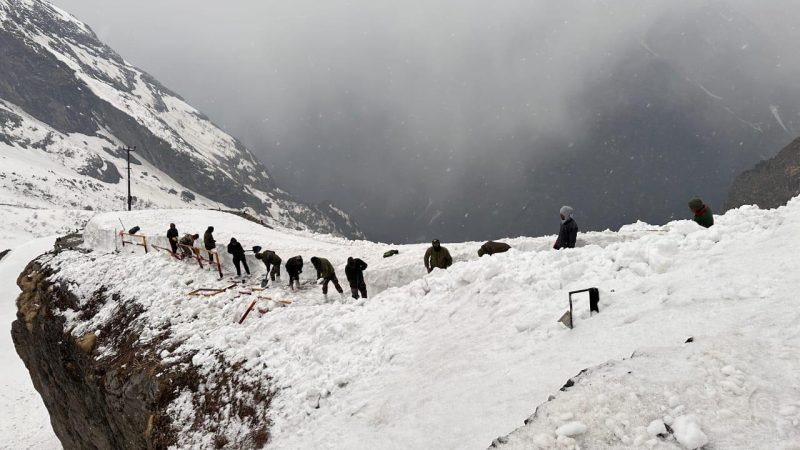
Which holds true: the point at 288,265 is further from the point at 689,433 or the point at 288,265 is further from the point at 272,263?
the point at 689,433

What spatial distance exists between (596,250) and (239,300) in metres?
10.3

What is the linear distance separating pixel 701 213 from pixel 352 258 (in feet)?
29.2

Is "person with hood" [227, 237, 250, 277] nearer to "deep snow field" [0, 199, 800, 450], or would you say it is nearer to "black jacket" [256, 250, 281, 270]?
"black jacket" [256, 250, 281, 270]

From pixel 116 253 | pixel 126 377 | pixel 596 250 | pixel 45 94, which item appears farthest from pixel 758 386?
pixel 45 94

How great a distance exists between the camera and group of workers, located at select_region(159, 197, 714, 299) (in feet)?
34.8

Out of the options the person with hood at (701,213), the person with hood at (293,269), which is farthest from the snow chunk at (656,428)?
the person with hood at (293,269)

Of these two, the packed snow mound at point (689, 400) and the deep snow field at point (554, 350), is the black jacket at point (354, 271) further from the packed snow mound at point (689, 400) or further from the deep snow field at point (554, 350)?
the packed snow mound at point (689, 400)

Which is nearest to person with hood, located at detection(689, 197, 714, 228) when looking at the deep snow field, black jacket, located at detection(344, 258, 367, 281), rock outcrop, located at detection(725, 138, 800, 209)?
the deep snow field

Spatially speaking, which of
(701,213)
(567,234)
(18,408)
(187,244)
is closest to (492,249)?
(567,234)

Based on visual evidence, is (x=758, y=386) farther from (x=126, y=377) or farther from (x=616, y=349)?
(x=126, y=377)

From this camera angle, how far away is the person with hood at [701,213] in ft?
29.2

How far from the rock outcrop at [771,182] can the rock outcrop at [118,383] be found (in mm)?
105170

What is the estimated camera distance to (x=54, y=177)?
387 ft

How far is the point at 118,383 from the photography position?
12734 mm
